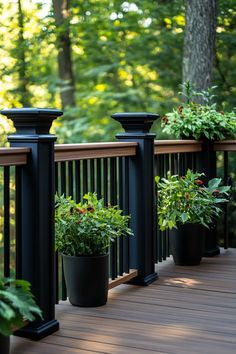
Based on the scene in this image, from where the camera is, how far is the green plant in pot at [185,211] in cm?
517

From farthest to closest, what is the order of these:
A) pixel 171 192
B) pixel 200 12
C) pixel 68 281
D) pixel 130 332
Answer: pixel 200 12 < pixel 171 192 < pixel 68 281 < pixel 130 332

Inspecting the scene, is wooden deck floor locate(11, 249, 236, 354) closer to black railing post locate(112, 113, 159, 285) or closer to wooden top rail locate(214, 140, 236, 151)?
black railing post locate(112, 113, 159, 285)

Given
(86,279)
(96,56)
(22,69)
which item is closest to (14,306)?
(86,279)

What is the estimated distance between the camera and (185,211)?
5.24 metres

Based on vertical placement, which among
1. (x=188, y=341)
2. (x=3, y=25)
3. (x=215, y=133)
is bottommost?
(x=188, y=341)

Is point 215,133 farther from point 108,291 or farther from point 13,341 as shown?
point 13,341

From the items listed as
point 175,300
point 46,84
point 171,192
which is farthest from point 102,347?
point 46,84

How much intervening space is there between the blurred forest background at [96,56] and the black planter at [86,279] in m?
7.70

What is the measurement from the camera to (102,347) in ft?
10.9

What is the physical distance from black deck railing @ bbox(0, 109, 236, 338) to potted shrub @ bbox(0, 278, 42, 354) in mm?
489

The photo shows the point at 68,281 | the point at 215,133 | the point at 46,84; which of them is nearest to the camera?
the point at 68,281

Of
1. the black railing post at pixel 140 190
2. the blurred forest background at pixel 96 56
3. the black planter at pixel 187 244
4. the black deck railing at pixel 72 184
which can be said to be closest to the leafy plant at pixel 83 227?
the black deck railing at pixel 72 184

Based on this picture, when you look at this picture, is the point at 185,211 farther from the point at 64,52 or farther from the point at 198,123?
the point at 64,52

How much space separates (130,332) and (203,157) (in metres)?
2.67
